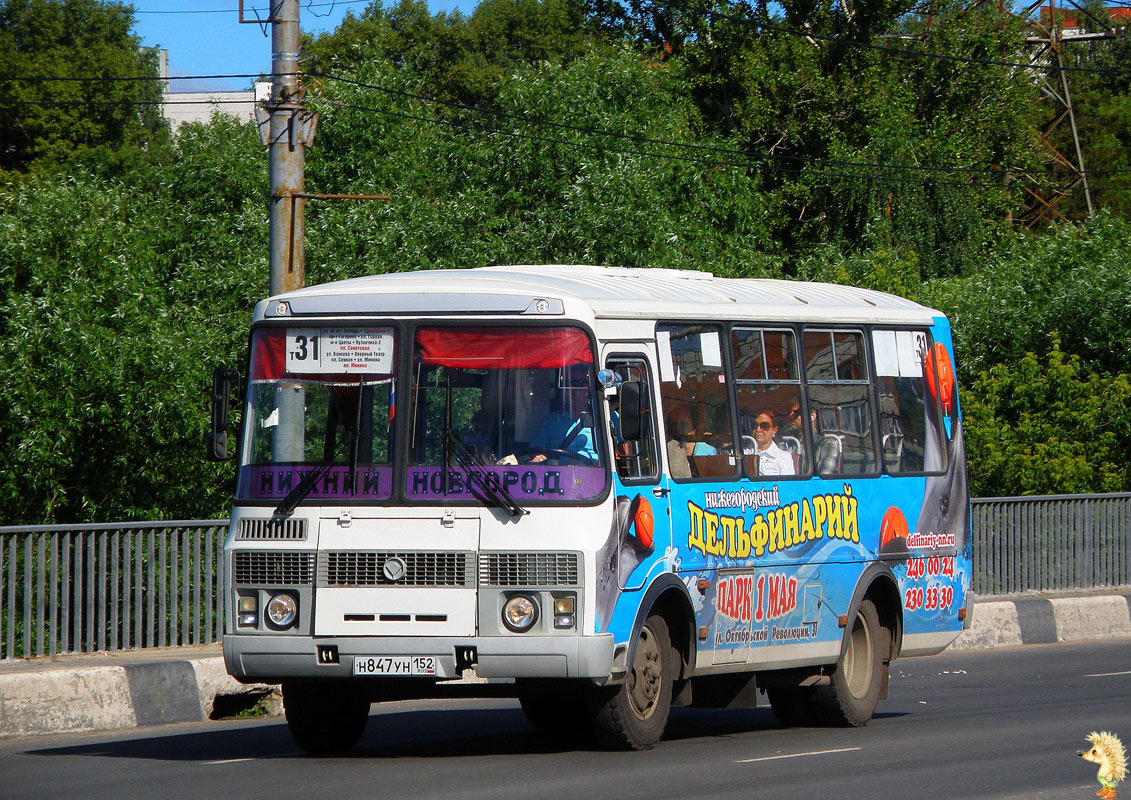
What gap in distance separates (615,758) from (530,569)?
4.21ft

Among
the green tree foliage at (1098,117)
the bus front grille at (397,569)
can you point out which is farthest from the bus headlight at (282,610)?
the green tree foliage at (1098,117)

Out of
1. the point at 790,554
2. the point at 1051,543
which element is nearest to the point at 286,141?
the point at 790,554

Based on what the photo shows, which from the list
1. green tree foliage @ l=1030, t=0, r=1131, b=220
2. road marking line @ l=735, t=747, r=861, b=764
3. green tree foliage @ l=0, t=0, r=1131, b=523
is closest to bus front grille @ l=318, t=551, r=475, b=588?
road marking line @ l=735, t=747, r=861, b=764

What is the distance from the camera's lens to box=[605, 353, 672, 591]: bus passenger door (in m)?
9.58

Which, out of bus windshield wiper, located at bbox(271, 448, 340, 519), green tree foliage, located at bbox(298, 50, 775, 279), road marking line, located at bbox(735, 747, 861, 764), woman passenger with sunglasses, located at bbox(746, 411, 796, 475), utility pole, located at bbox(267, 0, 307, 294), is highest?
green tree foliage, located at bbox(298, 50, 775, 279)

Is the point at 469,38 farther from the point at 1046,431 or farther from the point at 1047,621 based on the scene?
the point at 1047,621

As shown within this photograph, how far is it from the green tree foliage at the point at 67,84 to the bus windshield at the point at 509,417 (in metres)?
48.9

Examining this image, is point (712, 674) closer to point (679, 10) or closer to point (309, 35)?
point (679, 10)

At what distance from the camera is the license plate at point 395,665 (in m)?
9.25

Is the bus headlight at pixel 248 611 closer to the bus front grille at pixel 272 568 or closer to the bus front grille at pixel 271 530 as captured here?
the bus front grille at pixel 272 568

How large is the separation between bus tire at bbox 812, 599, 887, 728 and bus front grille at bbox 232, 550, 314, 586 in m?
4.12

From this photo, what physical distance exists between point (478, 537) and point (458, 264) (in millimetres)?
17443

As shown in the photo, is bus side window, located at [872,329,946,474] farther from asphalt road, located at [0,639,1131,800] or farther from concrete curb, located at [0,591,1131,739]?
concrete curb, located at [0,591,1131,739]

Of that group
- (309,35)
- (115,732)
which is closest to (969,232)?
(309,35)
